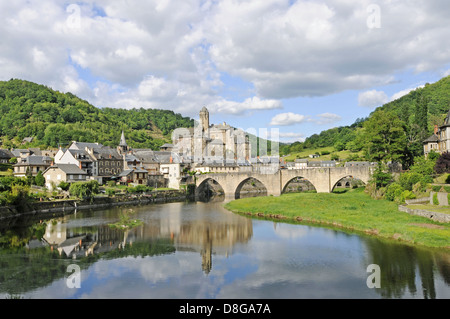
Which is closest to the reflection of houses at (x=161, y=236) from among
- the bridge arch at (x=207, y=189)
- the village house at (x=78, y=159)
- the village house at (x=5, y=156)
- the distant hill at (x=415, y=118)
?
the village house at (x=78, y=159)

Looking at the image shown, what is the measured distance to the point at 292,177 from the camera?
62031mm

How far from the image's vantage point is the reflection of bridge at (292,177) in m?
54.2

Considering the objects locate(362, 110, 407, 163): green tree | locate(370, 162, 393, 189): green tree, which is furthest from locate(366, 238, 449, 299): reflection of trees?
locate(362, 110, 407, 163): green tree

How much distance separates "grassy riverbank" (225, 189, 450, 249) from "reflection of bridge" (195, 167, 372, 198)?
716 centimetres

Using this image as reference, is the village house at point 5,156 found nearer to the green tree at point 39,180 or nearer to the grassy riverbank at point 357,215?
the green tree at point 39,180

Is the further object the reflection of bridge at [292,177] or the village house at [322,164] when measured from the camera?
the village house at [322,164]

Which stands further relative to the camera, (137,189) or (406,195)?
(137,189)

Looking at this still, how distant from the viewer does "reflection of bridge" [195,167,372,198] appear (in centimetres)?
5424

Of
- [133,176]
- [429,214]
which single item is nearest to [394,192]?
[429,214]

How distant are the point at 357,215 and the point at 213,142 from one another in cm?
8039

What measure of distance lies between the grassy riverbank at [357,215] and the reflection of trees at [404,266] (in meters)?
1.86

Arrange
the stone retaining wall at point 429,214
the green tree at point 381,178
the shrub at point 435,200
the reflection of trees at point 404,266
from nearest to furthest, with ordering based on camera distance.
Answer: the reflection of trees at point 404,266 < the stone retaining wall at point 429,214 < the shrub at point 435,200 < the green tree at point 381,178

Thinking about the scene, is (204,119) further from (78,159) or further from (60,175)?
(60,175)

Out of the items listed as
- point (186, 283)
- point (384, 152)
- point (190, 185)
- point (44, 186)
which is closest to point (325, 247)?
point (186, 283)
